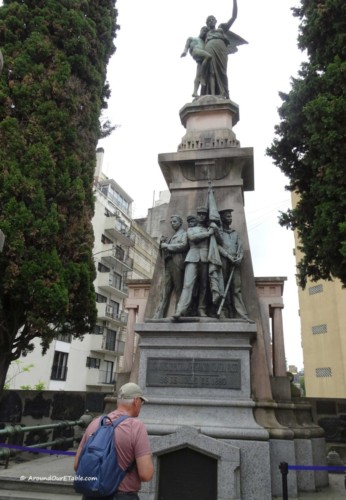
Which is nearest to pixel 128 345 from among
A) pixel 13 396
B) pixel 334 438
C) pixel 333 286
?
pixel 13 396

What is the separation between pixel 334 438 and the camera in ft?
31.7

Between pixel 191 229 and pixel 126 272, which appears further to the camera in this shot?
Result: pixel 126 272

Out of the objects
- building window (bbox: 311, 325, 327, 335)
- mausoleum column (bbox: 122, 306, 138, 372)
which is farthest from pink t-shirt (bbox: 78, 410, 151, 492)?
building window (bbox: 311, 325, 327, 335)

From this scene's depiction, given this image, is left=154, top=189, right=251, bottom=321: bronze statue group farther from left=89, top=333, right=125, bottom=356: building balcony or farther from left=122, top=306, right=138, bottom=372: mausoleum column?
left=89, top=333, right=125, bottom=356: building balcony

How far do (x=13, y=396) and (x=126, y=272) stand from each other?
88.3 ft

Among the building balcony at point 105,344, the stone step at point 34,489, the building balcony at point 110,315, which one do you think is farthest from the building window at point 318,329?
the stone step at point 34,489

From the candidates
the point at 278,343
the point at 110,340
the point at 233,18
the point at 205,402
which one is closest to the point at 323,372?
the point at 110,340

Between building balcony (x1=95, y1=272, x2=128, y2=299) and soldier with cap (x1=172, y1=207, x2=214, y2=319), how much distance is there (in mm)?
26455

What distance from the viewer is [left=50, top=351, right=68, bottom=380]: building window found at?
1117 inches

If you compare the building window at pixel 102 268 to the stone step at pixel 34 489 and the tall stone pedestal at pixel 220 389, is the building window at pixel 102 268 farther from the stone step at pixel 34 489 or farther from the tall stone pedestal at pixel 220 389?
the stone step at pixel 34 489

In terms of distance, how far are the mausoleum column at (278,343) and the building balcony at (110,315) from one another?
2519cm

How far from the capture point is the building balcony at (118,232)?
35.4 m

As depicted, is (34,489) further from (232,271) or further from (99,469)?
(232,271)

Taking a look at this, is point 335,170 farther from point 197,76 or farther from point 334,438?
point 334,438
